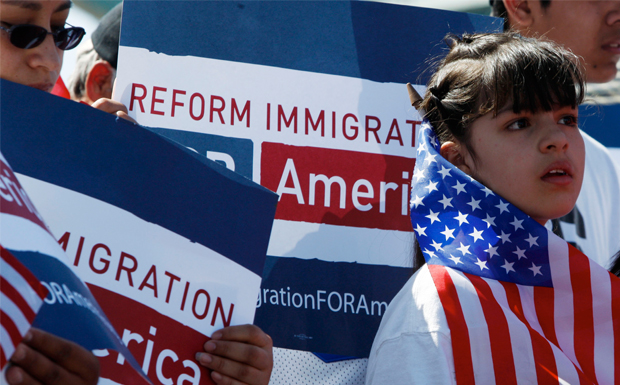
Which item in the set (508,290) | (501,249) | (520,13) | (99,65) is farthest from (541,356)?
(99,65)

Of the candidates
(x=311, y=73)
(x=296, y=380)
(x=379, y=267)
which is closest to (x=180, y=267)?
(x=296, y=380)

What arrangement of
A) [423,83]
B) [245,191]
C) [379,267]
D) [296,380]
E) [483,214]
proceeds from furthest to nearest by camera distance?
→ [423,83] < [379,267] < [296,380] < [483,214] < [245,191]

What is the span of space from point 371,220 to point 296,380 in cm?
56

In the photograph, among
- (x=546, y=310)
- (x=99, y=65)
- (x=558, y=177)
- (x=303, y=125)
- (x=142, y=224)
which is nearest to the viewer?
(x=142, y=224)

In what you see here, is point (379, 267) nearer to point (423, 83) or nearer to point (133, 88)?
point (423, 83)

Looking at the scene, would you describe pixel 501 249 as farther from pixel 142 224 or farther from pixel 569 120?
pixel 142 224

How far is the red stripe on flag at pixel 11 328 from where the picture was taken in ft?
3.23

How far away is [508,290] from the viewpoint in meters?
1.79

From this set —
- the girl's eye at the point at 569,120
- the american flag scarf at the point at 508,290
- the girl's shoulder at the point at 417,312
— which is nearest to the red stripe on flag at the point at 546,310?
the american flag scarf at the point at 508,290

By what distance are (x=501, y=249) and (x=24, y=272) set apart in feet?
4.12

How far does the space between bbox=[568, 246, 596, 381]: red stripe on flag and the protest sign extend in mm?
1180

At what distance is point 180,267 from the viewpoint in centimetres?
155

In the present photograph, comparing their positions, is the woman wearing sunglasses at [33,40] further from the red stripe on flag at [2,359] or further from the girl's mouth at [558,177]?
the girl's mouth at [558,177]

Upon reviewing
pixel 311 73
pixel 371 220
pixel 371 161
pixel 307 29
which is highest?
pixel 307 29
